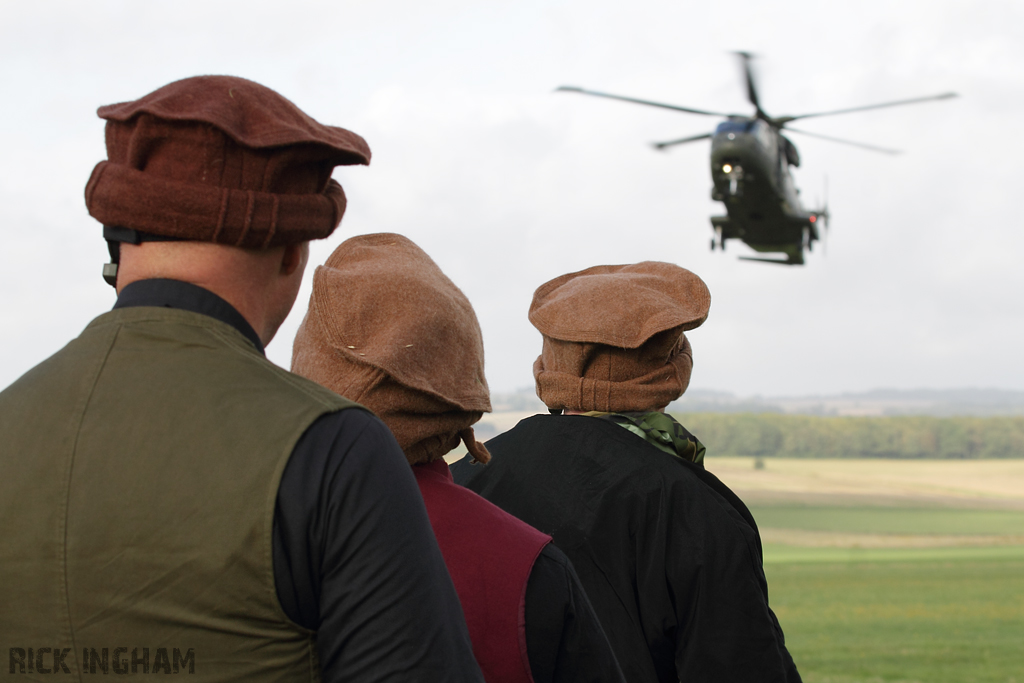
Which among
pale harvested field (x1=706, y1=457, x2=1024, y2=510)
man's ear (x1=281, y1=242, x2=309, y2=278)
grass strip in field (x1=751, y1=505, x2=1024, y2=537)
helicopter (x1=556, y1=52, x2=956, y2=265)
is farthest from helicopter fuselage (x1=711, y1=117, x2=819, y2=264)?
pale harvested field (x1=706, y1=457, x2=1024, y2=510)

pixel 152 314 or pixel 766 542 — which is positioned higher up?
pixel 152 314

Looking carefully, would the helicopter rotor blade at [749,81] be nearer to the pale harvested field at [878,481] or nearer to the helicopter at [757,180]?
the helicopter at [757,180]

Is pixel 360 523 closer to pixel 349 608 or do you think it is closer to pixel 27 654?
pixel 349 608

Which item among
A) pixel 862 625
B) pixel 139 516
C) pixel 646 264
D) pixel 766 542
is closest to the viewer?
pixel 139 516

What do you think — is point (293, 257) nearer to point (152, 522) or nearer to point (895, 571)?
point (152, 522)

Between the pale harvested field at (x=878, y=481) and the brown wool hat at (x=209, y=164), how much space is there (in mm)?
66772

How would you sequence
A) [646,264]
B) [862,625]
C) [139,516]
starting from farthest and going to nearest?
[862,625], [646,264], [139,516]

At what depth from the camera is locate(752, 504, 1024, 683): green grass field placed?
19.1m

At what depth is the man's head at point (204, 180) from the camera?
53.1 inches

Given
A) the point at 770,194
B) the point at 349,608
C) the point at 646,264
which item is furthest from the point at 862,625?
the point at 349,608

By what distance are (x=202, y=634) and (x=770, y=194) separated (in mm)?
27351

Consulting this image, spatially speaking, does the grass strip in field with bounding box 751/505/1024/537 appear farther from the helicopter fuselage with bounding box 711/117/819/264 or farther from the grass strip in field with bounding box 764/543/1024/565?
the helicopter fuselage with bounding box 711/117/819/264

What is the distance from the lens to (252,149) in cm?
138

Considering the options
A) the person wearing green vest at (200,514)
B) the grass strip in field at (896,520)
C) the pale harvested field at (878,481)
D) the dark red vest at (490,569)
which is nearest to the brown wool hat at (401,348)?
the dark red vest at (490,569)
